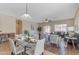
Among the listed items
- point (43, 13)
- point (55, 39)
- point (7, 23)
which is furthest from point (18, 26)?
point (55, 39)

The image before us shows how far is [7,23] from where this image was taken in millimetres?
3389

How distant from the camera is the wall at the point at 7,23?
3.29 metres

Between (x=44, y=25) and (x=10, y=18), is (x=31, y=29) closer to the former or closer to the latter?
(x=44, y=25)

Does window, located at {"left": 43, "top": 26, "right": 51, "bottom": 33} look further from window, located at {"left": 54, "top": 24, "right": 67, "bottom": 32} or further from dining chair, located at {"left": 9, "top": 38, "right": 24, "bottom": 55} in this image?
dining chair, located at {"left": 9, "top": 38, "right": 24, "bottom": 55}

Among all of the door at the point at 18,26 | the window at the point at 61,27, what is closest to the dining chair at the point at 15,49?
the door at the point at 18,26

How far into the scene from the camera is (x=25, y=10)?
3.02 meters

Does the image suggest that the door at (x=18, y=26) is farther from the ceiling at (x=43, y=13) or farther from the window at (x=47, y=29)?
the window at (x=47, y=29)

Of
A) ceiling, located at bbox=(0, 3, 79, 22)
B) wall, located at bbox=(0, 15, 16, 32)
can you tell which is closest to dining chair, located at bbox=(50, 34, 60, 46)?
ceiling, located at bbox=(0, 3, 79, 22)

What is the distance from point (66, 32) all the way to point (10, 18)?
1.82 metres

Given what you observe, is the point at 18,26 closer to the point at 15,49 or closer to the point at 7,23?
the point at 7,23

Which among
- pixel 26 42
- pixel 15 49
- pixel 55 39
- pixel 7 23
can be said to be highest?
pixel 7 23

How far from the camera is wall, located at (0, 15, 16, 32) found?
3285 millimetres
